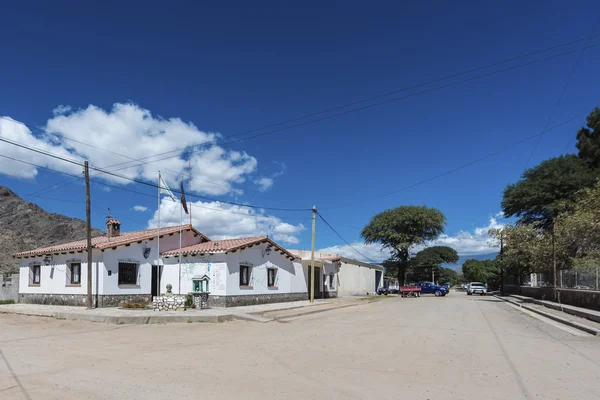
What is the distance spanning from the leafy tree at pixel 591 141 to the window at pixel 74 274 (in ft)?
162

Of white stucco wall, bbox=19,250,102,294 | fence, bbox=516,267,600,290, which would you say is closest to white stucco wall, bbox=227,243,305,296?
white stucco wall, bbox=19,250,102,294

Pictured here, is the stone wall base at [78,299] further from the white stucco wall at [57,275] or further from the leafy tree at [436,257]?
the leafy tree at [436,257]

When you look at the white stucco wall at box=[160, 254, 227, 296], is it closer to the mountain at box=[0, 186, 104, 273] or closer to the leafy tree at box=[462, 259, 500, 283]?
the mountain at box=[0, 186, 104, 273]

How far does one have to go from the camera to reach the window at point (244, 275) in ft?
80.2

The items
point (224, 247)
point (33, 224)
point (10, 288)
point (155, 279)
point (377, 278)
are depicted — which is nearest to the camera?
point (224, 247)

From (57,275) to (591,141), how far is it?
5397cm

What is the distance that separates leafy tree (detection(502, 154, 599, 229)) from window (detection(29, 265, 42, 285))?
41113mm

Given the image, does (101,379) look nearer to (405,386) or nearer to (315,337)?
(405,386)

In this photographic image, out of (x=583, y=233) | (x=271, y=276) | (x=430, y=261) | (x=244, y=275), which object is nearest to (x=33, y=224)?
(x=271, y=276)

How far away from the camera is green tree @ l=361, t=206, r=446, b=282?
187 feet

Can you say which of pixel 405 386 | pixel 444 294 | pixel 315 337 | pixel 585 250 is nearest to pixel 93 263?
pixel 315 337

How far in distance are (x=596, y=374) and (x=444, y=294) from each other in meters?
43.0

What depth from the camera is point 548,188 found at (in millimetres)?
40688

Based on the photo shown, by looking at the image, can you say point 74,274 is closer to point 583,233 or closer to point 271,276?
point 271,276
